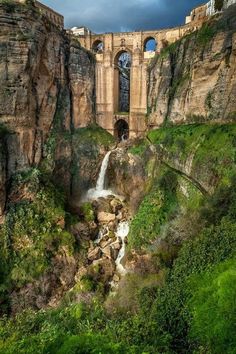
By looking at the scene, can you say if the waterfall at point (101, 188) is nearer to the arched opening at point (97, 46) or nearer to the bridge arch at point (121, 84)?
A: the bridge arch at point (121, 84)

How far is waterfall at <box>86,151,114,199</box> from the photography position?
35.3 m

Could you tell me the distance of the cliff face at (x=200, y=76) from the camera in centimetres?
2603

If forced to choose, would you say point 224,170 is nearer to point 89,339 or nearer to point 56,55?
point 89,339

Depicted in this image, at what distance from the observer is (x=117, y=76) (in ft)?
141

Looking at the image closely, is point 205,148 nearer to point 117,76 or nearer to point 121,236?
point 121,236

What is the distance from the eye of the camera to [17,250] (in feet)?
89.3

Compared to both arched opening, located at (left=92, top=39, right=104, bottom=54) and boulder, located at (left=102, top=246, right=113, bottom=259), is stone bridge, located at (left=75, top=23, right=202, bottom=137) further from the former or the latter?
boulder, located at (left=102, top=246, right=113, bottom=259)

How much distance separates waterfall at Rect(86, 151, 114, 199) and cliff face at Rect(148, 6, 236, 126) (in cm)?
710

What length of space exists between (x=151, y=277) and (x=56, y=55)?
2401cm

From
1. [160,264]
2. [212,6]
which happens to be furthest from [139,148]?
[160,264]

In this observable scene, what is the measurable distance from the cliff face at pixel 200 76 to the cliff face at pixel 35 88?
30.2 ft

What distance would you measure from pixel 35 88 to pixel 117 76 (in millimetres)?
13903

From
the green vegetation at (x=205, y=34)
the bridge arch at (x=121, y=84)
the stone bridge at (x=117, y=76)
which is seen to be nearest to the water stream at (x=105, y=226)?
the stone bridge at (x=117, y=76)

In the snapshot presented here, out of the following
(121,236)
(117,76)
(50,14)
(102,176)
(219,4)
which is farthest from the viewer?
(117,76)
